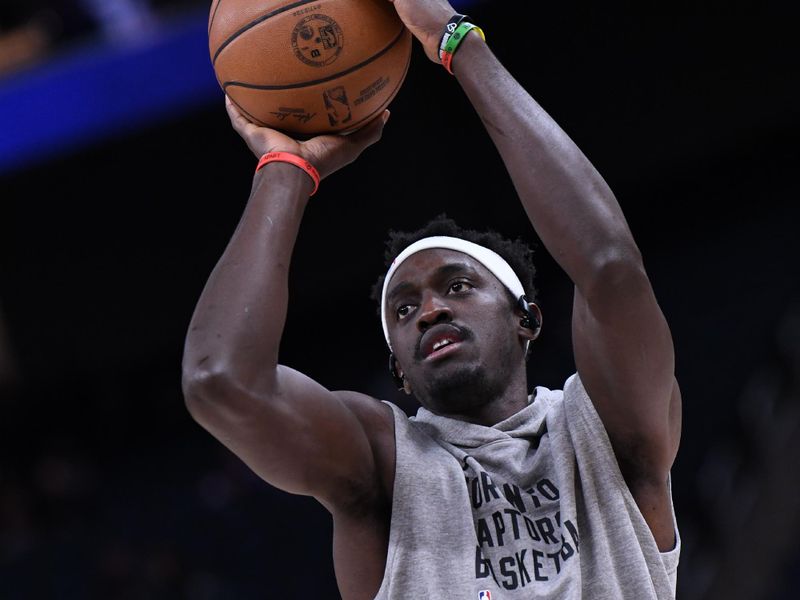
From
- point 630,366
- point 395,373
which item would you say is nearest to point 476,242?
point 395,373

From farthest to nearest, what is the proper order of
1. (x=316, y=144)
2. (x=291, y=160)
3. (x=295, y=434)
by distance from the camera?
(x=316, y=144) < (x=291, y=160) < (x=295, y=434)

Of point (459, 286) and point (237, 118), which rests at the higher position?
point (237, 118)

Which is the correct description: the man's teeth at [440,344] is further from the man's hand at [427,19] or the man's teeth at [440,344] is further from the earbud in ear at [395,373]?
the man's hand at [427,19]

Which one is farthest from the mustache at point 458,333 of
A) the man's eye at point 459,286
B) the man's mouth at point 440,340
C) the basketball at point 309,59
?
the basketball at point 309,59

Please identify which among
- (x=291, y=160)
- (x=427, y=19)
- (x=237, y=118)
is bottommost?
(x=291, y=160)

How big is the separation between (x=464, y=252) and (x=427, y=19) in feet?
1.99

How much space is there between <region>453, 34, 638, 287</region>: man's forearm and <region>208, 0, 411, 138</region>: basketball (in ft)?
0.81

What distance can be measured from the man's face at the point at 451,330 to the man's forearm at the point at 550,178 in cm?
39

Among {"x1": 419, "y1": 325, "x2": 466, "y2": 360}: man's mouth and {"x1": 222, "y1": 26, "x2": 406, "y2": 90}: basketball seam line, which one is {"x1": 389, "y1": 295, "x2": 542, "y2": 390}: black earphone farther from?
{"x1": 222, "y1": 26, "x2": 406, "y2": 90}: basketball seam line

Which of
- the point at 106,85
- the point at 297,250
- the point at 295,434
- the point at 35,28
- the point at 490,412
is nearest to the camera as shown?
the point at 295,434

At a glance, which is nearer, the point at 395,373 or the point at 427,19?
the point at 427,19

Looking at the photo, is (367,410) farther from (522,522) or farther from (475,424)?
(522,522)

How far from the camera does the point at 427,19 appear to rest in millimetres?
2727

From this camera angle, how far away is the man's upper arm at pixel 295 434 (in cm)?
238
